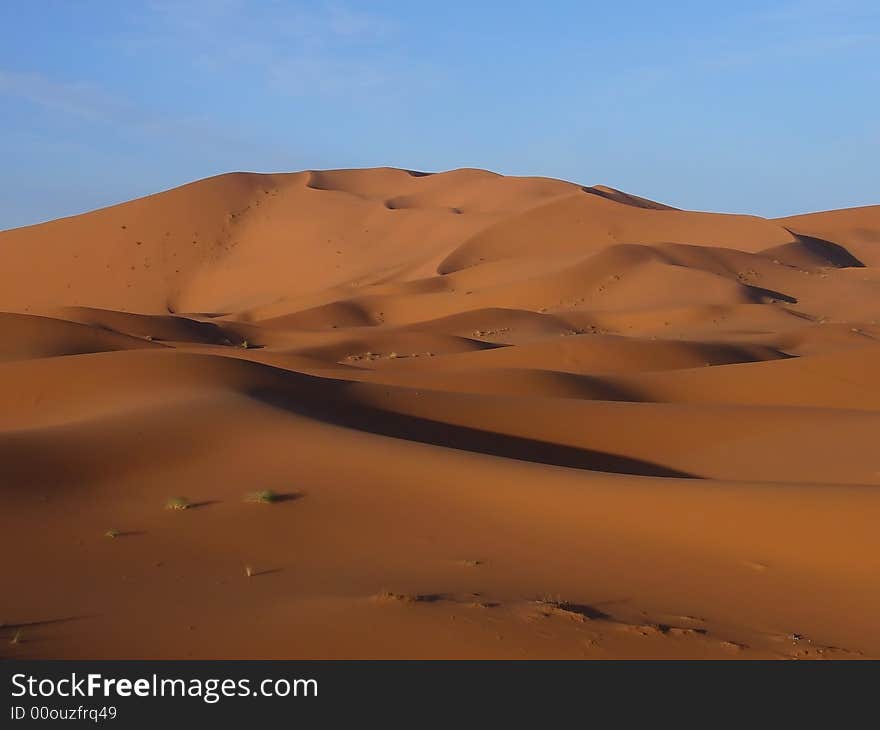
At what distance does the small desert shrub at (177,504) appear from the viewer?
355 inches

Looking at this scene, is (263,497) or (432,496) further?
(432,496)

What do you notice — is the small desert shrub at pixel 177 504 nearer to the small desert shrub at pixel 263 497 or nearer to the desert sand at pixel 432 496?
the desert sand at pixel 432 496

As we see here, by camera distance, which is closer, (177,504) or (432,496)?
(177,504)

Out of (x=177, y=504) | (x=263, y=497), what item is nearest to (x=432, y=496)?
(x=263, y=497)

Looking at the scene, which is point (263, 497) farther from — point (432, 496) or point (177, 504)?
point (432, 496)

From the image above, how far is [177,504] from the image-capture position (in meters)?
9.04

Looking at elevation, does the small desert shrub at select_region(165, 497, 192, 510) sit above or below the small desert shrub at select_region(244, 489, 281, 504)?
below

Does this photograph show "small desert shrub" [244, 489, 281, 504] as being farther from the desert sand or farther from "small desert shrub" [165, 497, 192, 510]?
"small desert shrub" [165, 497, 192, 510]

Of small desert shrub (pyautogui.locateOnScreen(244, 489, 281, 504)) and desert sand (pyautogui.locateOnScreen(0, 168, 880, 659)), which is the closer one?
desert sand (pyautogui.locateOnScreen(0, 168, 880, 659))

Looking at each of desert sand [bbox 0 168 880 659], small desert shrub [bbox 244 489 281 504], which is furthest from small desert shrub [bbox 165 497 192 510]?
small desert shrub [bbox 244 489 281 504]

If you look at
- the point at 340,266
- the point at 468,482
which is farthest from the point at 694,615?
the point at 340,266

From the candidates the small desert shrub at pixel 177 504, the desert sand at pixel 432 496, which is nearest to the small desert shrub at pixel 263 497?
the desert sand at pixel 432 496

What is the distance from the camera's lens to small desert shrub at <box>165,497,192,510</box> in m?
A: 9.02
